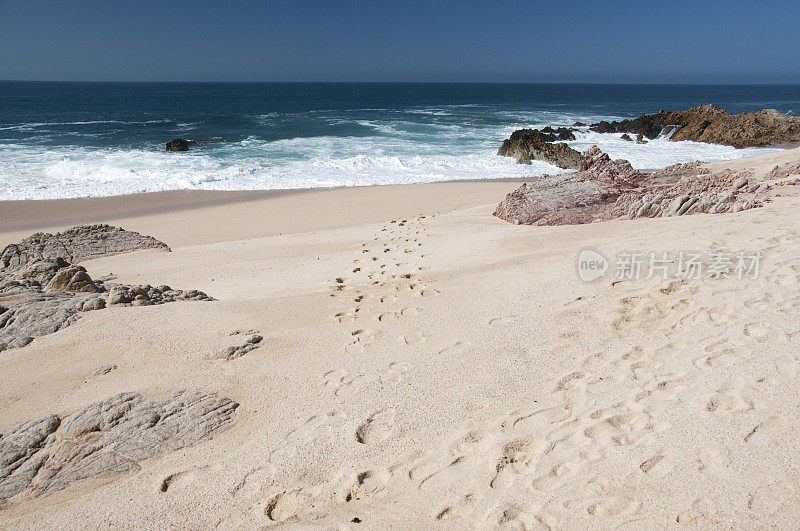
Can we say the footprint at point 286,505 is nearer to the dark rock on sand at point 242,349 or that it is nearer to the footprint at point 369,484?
the footprint at point 369,484

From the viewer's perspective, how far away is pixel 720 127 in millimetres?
24781

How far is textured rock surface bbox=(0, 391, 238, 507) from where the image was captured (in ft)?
8.02

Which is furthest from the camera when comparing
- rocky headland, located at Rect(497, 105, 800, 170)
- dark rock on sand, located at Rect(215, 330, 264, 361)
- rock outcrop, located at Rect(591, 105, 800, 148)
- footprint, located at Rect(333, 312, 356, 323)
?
rock outcrop, located at Rect(591, 105, 800, 148)

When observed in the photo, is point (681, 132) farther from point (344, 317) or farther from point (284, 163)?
point (344, 317)

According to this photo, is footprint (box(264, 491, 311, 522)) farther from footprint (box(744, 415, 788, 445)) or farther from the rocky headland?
the rocky headland

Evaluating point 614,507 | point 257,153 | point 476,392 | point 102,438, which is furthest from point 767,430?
point 257,153

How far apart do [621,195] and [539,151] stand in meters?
12.9

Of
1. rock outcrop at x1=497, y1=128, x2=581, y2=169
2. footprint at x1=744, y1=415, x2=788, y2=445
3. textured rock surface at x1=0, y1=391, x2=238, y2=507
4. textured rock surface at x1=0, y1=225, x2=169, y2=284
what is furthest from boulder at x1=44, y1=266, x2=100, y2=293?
rock outcrop at x1=497, y1=128, x2=581, y2=169

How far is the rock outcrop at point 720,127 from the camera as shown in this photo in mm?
23688

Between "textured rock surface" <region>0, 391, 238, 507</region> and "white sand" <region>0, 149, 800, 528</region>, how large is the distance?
93 mm

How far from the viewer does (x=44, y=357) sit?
3.38 meters

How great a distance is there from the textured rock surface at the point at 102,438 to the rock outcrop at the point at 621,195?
17.7ft

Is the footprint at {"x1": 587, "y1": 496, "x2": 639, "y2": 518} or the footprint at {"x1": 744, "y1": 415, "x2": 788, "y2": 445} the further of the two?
the footprint at {"x1": 744, "y1": 415, "x2": 788, "y2": 445}

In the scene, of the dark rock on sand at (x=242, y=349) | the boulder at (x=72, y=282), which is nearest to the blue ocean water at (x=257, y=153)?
the boulder at (x=72, y=282)
